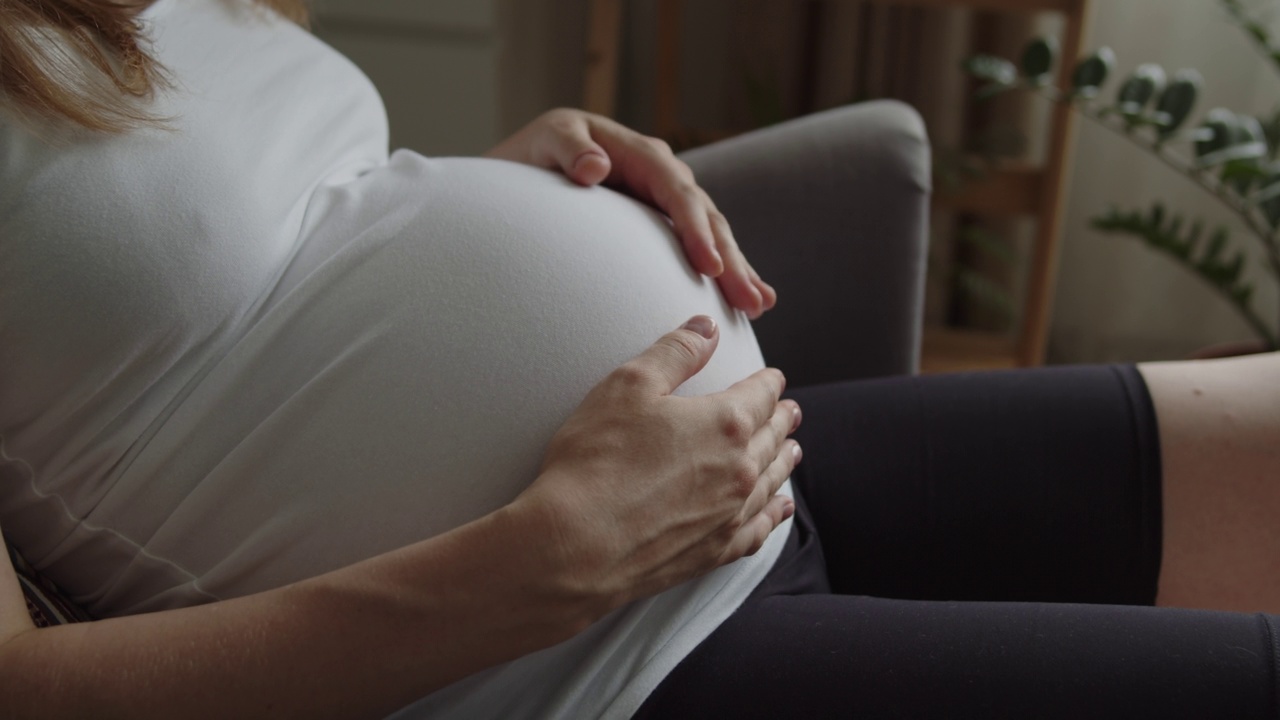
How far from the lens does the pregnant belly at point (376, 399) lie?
1.80 ft

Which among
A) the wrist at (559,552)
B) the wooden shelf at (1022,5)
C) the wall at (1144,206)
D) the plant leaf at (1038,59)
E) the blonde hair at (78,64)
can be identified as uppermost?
the blonde hair at (78,64)

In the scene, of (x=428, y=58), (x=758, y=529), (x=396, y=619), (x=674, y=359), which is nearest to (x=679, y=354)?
(x=674, y=359)

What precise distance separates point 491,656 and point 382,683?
2.1 inches

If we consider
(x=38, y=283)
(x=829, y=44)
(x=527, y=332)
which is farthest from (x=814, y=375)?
(x=829, y=44)

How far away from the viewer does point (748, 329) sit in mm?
761

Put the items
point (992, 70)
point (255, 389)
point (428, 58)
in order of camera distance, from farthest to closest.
→ point (428, 58), point (992, 70), point (255, 389)

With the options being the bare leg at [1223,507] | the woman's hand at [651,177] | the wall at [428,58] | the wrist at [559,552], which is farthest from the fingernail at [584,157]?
the wall at [428,58]

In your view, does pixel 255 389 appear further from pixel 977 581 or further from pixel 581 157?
pixel 977 581

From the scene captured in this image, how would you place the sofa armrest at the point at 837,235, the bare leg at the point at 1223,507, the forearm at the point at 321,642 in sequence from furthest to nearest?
the sofa armrest at the point at 837,235 → the bare leg at the point at 1223,507 → the forearm at the point at 321,642

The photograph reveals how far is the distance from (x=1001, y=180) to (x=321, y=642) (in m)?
1.72

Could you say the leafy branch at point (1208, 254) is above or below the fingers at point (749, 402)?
below

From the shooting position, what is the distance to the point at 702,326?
63 cm

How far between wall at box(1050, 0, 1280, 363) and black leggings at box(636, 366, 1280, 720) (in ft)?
4.93

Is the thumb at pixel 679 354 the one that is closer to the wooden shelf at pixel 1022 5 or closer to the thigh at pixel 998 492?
the thigh at pixel 998 492
